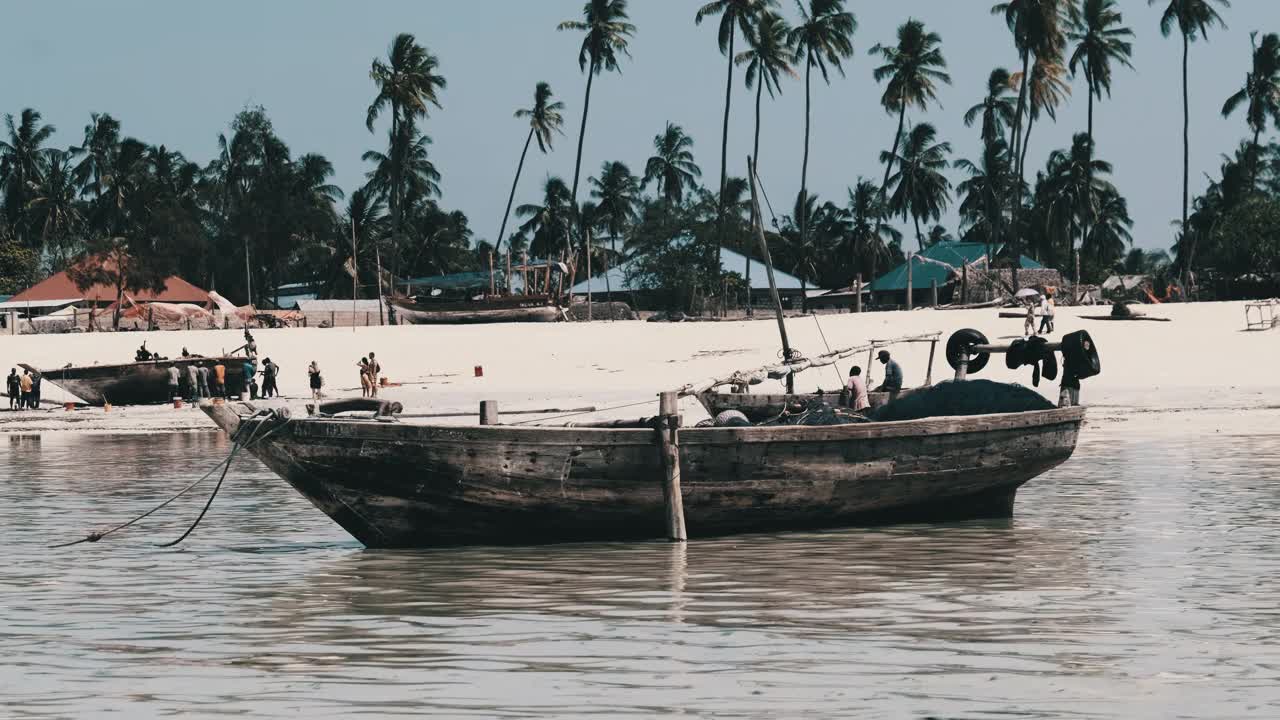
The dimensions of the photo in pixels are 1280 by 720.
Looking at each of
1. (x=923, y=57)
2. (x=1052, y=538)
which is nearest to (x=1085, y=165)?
(x=923, y=57)

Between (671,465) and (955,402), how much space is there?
11.6ft

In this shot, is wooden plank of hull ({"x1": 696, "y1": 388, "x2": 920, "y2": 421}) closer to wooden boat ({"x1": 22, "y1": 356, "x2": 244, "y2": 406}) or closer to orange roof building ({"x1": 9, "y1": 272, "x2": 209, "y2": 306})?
wooden boat ({"x1": 22, "y1": 356, "x2": 244, "y2": 406})

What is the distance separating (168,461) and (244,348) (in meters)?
17.4

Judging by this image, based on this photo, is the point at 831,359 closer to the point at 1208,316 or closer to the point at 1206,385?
the point at 1206,385

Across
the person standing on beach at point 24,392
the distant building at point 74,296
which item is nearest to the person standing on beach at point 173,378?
the person standing on beach at point 24,392

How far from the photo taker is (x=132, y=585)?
41.3 ft

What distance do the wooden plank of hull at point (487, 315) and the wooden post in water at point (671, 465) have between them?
4575 centimetres

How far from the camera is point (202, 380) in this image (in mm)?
40094

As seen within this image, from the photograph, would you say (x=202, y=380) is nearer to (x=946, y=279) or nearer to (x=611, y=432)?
(x=611, y=432)

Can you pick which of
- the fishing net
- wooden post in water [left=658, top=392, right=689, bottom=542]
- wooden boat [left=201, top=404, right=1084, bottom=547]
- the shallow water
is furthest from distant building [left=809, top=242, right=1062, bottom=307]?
wooden post in water [left=658, top=392, right=689, bottom=542]

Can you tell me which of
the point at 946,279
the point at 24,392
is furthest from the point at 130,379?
the point at 946,279

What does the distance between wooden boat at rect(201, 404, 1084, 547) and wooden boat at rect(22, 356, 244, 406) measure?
27152 millimetres

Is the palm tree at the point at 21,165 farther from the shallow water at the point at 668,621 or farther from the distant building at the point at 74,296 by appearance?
the shallow water at the point at 668,621

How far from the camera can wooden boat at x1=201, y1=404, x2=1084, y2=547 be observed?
13.5 meters
